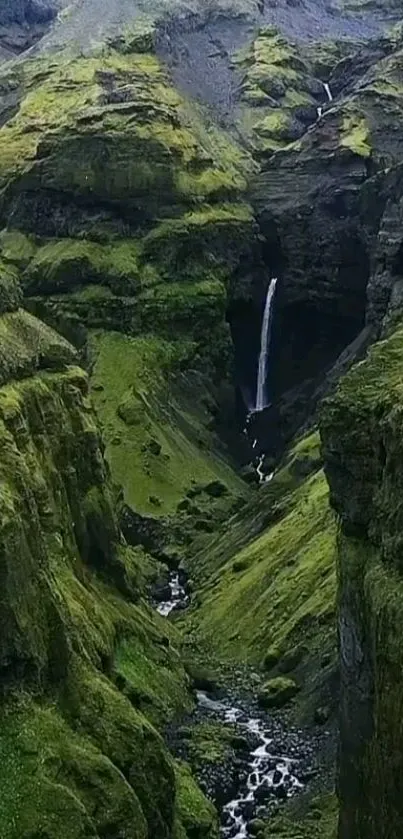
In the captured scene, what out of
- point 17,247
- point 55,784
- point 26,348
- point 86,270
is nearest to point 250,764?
point 55,784

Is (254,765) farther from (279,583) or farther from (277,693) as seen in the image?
(279,583)

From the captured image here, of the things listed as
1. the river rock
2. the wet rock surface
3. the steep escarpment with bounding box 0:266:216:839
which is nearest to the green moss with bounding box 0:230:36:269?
the steep escarpment with bounding box 0:266:216:839

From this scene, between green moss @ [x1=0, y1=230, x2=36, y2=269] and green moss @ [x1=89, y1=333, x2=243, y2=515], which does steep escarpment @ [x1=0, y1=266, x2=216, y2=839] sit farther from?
green moss @ [x1=0, y1=230, x2=36, y2=269]

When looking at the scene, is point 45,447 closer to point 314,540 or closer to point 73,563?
point 73,563

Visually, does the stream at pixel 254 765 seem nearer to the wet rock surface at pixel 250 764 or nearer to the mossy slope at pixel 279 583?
the wet rock surface at pixel 250 764

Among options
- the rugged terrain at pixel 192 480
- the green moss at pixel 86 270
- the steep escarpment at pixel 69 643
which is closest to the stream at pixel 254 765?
the rugged terrain at pixel 192 480

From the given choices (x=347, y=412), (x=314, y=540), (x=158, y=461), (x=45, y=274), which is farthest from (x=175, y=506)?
(x=347, y=412)
